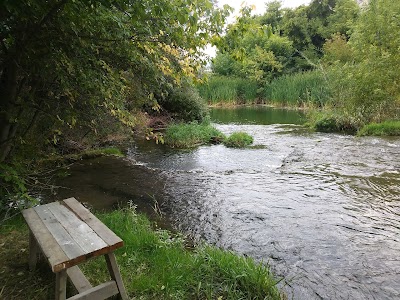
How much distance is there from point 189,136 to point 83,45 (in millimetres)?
8475

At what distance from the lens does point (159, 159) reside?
9664 millimetres

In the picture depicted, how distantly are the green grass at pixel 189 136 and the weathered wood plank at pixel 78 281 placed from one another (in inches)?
344

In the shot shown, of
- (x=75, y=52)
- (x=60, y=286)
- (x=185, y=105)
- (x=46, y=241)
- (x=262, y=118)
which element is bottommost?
(x=262, y=118)

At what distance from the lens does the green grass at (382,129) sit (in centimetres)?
1192

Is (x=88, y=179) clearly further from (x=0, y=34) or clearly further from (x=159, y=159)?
(x=0, y=34)

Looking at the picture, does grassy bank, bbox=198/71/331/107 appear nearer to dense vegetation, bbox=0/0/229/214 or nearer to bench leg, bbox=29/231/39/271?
dense vegetation, bbox=0/0/229/214

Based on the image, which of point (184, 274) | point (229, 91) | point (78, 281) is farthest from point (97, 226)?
point (229, 91)

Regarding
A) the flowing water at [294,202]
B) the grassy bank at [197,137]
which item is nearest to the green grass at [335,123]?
the flowing water at [294,202]

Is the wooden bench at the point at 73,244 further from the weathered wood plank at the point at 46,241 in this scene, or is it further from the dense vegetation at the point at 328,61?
the dense vegetation at the point at 328,61

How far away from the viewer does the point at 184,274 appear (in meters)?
3.04

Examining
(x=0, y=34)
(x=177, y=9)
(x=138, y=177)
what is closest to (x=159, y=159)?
(x=138, y=177)

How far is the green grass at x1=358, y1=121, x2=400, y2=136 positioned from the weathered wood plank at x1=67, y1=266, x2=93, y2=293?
1237 centimetres

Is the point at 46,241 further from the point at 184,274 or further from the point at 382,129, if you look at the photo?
the point at 382,129

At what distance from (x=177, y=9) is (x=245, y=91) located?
28.8m
